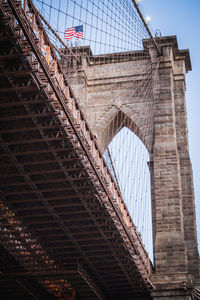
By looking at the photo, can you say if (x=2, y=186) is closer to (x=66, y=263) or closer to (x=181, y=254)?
(x=66, y=263)

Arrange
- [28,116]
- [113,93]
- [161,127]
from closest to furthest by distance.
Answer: [28,116] < [161,127] < [113,93]

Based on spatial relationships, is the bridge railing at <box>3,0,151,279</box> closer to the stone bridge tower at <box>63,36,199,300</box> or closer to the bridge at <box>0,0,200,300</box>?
the bridge at <box>0,0,200,300</box>

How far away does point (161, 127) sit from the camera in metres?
36.1

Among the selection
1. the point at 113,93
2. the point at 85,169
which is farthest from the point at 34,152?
the point at 113,93

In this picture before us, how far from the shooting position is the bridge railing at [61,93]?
1831 centimetres

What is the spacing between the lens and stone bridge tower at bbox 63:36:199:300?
32531 mm

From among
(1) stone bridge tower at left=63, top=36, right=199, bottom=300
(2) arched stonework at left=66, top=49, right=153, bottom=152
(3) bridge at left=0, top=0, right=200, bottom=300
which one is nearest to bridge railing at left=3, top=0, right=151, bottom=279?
(3) bridge at left=0, top=0, right=200, bottom=300

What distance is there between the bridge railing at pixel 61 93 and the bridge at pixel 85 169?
0.05 metres

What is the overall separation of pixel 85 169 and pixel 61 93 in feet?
12.6

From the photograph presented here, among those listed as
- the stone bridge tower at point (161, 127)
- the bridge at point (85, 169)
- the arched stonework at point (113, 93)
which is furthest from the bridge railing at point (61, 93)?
the arched stonework at point (113, 93)

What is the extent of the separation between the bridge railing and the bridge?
5 centimetres

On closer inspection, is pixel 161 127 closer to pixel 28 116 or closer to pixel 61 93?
pixel 61 93

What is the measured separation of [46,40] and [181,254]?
1572cm

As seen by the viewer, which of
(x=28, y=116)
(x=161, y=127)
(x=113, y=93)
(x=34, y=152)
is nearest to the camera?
(x=28, y=116)
